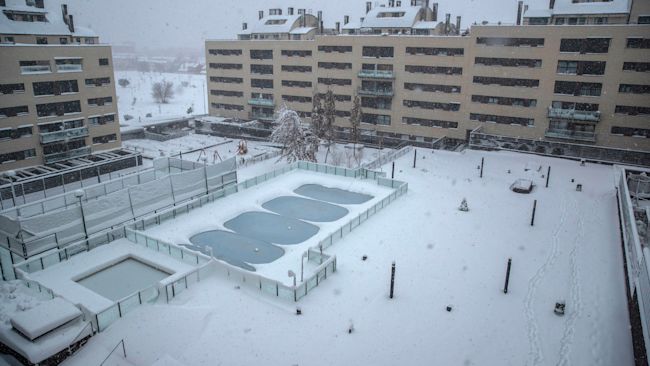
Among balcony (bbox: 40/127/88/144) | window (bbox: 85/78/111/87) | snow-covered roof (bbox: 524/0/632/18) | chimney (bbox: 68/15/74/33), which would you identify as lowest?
balcony (bbox: 40/127/88/144)

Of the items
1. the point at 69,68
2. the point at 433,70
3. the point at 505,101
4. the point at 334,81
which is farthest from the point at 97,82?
the point at 505,101

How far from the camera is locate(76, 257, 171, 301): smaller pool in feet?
67.5

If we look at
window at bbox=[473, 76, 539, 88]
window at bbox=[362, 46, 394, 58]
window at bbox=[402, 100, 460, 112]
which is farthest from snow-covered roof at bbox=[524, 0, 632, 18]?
window at bbox=[362, 46, 394, 58]

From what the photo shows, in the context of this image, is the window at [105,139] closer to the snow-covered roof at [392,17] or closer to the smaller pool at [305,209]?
the smaller pool at [305,209]

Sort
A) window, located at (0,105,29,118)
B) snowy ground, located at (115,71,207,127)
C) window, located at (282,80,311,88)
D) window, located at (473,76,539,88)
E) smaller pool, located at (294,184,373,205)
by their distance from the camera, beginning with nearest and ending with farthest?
1. smaller pool, located at (294,184,373,205)
2. window, located at (0,105,29,118)
3. window, located at (473,76,539,88)
4. window, located at (282,80,311,88)
5. snowy ground, located at (115,71,207,127)

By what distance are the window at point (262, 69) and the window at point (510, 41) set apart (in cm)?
2774

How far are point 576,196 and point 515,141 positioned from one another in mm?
13251

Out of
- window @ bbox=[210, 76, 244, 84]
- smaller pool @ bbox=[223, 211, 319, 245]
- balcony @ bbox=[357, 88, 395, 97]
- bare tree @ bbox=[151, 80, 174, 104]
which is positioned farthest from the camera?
bare tree @ bbox=[151, 80, 174, 104]

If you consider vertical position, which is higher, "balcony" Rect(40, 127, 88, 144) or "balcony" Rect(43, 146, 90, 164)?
"balcony" Rect(40, 127, 88, 144)

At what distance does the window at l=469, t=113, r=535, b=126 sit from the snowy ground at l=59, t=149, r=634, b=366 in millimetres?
19862

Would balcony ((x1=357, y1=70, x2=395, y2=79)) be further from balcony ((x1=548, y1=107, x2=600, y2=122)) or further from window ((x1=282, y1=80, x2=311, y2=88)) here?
balcony ((x1=548, y1=107, x2=600, y2=122))

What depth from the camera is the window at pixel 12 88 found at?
37594mm

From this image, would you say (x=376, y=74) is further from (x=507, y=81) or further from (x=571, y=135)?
(x=571, y=135)

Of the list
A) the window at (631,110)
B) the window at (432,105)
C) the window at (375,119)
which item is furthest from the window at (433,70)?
the window at (631,110)
